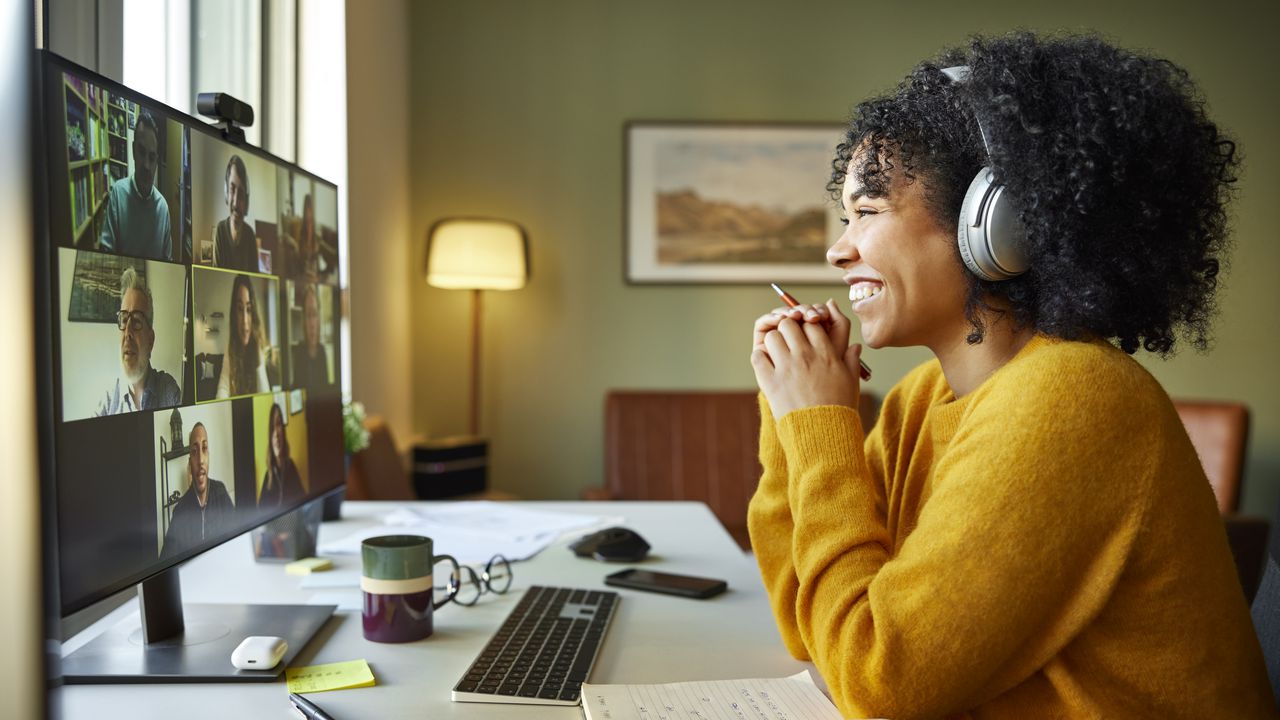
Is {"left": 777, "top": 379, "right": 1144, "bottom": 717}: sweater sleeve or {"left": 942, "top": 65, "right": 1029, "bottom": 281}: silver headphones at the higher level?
{"left": 942, "top": 65, "right": 1029, "bottom": 281}: silver headphones

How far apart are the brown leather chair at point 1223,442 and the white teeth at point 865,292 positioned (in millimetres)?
2587

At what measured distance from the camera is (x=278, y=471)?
3.90ft

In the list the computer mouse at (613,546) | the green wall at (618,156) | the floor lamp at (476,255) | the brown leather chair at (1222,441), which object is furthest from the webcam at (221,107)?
the brown leather chair at (1222,441)

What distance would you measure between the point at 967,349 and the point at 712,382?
9.59ft

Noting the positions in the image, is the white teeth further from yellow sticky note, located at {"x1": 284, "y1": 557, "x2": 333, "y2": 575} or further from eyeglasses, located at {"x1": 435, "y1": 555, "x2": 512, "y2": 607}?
yellow sticky note, located at {"x1": 284, "y1": 557, "x2": 333, "y2": 575}

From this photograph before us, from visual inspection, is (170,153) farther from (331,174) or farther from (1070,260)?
(331,174)

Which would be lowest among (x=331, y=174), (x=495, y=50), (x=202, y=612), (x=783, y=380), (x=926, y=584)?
(x=202, y=612)

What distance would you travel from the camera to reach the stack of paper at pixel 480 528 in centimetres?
155

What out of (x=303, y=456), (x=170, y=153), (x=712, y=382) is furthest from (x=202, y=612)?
(x=712, y=382)

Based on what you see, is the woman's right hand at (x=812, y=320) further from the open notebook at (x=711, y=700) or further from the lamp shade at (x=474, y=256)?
the lamp shade at (x=474, y=256)

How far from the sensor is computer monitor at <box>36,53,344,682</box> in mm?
754

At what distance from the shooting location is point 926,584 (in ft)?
2.69

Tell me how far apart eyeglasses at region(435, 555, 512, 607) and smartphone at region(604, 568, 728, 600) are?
0.15 metres

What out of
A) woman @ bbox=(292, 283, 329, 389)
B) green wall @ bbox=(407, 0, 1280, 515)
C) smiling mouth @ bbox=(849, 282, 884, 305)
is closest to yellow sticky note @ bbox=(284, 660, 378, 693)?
woman @ bbox=(292, 283, 329, 389)
